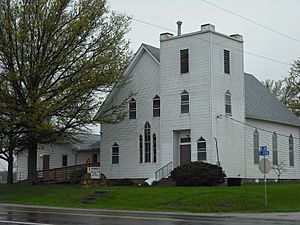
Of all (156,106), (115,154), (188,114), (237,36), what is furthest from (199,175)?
(237,36)

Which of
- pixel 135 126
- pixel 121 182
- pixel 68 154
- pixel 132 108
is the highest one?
pixel 132 108

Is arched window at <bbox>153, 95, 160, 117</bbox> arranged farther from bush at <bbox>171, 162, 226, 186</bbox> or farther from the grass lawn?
the grass lawn

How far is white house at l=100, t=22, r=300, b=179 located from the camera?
41250 millimetres

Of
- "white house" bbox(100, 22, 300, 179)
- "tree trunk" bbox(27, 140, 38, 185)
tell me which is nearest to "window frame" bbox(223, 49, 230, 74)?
"white house" bbox(100, 22, 300, 179)

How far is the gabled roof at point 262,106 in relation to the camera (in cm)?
4677

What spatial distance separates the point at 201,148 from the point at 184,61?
6574mm

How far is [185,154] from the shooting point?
140ft

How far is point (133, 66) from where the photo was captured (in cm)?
4669

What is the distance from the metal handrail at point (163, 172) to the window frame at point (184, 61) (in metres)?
6.95

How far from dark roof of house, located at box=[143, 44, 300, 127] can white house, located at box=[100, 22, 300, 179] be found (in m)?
0.14

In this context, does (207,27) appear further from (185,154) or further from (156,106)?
(185,154)

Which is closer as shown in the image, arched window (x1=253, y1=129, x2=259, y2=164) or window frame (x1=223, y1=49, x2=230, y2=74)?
window frame (x1=223, y1=49, x2=230, y2=74)

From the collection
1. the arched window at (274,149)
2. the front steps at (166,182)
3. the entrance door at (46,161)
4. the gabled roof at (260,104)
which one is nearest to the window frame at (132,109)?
the gabled roof at (260,104)

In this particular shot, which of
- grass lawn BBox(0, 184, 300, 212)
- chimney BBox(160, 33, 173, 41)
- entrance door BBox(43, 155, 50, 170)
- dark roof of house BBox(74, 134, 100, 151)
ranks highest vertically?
chimney BBox(160, 33, 173, 41)
